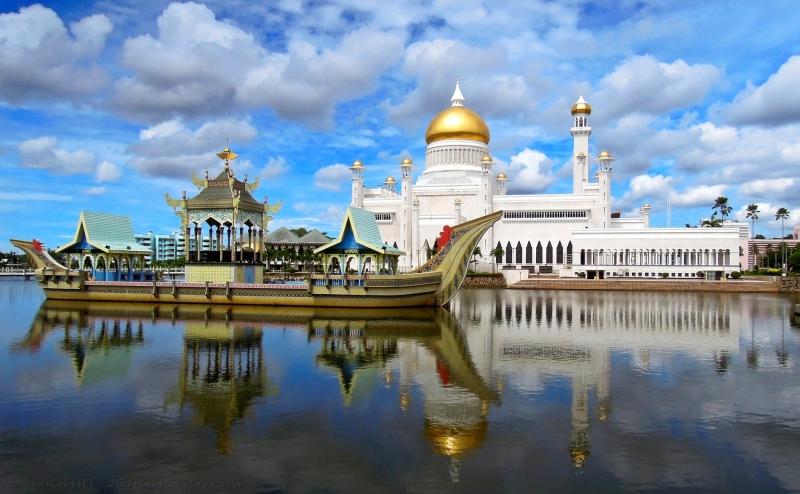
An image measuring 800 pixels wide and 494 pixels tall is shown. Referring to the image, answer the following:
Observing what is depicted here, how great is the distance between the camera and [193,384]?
37.3ft

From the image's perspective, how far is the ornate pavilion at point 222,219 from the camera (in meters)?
28.6

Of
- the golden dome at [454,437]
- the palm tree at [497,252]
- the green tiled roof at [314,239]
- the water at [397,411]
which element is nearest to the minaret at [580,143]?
the palm tree at [497,252]

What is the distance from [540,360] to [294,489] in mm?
8770

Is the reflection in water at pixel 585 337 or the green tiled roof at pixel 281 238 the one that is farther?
the green tiled roof at pixel 281 238

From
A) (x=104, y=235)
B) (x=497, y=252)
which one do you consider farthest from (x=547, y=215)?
(x=104, y=235)

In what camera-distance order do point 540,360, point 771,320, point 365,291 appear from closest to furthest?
point 540,360, point 771,320, point 365,291

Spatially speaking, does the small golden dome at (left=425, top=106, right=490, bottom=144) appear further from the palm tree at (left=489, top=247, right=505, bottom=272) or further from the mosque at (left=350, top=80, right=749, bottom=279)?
the palm tree at (left=489, top=247, right=505, bottom=272)

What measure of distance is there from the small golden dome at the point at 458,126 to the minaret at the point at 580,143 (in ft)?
33.9

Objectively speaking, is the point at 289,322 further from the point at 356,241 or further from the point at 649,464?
the point at 649,464

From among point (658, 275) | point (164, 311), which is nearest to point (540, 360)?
point (164, 311)

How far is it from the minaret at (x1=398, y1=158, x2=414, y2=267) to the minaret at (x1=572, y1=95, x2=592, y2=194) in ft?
61.1

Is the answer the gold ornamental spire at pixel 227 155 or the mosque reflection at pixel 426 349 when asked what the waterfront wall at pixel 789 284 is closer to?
the mosque reflection at pixel 426 349

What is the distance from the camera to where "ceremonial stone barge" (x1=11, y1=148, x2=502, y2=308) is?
1000 inches

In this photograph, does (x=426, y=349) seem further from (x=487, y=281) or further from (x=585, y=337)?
(x=487, y=281)
